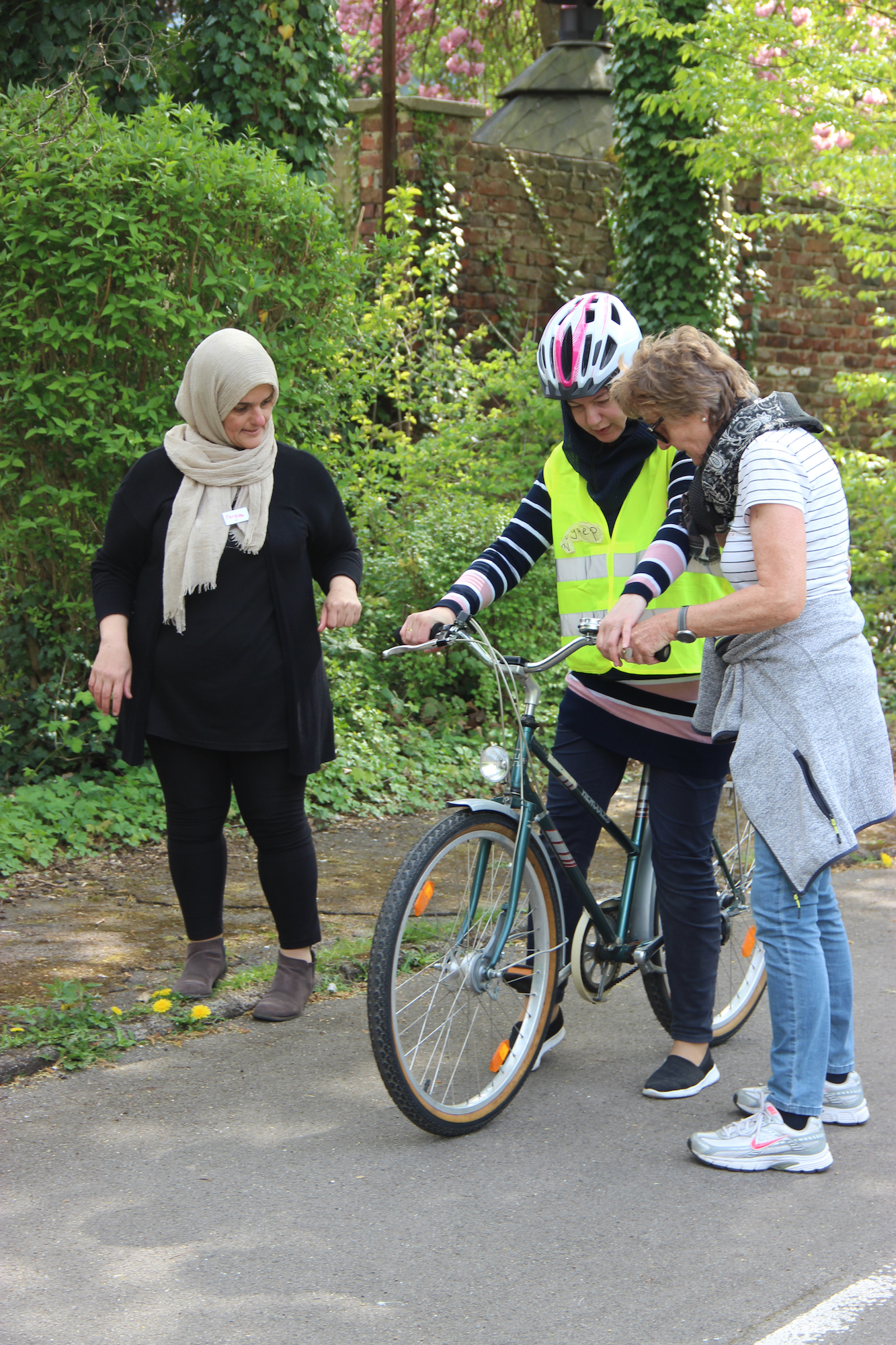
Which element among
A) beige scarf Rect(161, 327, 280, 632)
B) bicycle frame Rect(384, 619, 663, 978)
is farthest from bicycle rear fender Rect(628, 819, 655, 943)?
beige scarf Rect(161, 327, 280, 632)

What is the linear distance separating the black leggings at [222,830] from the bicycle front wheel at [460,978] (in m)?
0.58

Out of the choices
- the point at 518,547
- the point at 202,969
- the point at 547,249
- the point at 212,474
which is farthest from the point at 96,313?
the point at 547,249

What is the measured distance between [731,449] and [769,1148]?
5.46 ft

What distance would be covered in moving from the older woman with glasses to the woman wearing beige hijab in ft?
4.09

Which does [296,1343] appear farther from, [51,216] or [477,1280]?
[51,216]

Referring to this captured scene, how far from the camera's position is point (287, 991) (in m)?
4.32

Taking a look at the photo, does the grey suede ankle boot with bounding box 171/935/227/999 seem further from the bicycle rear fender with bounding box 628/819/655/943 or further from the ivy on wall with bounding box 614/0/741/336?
the ivy on wall with bounding box 614/0/741/336

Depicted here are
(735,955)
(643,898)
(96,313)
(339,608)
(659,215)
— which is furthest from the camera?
(659,215)

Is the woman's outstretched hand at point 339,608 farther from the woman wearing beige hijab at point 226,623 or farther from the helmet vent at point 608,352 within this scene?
the helmet vent at point 608,352

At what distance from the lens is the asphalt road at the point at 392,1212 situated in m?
2.67

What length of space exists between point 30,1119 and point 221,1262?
896 millimetres

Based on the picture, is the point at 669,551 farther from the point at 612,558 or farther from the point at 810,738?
the point at 810,738

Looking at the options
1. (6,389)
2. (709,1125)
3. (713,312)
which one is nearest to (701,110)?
(713,312)

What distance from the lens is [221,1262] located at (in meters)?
2.84
